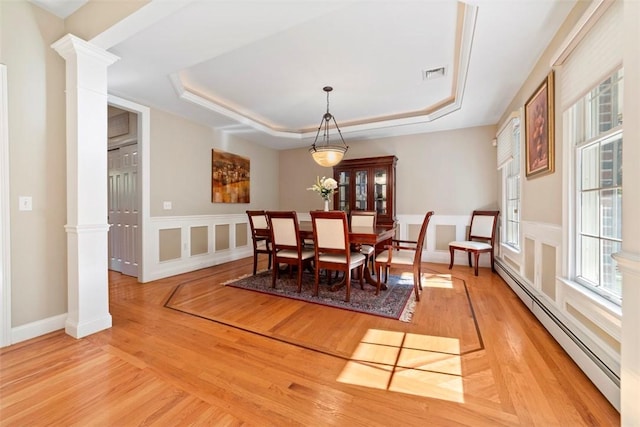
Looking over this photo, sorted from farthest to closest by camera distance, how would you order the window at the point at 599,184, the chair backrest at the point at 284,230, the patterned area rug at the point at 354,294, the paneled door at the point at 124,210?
the paneled door at the point at 124,210 → the chair backrest at the point at 284,230 → the patterned area rug at the point at 354,294 → the window at the point at 599,184

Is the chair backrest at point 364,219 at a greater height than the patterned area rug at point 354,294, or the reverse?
the chair backrest at point 364,219

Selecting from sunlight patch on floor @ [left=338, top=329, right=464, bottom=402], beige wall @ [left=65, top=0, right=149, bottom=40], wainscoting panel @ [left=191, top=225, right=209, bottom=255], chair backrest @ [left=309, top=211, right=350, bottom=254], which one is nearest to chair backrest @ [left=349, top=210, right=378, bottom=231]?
chair backrest @ [left=309, top=211, right=350, bottom=254]

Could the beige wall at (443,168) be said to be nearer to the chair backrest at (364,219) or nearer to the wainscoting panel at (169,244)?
the chair backrest at (364,219)

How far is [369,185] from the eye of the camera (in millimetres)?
4895

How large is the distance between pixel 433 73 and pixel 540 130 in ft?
4.07

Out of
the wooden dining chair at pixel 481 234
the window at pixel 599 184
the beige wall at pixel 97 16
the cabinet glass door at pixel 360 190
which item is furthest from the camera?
the cabinet glass door at pixel 360 190

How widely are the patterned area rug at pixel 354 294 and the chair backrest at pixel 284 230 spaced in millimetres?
516

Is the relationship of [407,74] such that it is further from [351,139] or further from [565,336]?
[565,336]

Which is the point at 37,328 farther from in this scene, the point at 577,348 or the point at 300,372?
the point at 577,348

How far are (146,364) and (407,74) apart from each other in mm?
3543

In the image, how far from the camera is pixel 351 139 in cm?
530

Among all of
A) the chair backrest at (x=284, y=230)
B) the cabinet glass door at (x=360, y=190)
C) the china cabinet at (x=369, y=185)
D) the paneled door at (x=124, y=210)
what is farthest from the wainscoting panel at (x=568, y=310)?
the paneled door at (x=124, y=210)

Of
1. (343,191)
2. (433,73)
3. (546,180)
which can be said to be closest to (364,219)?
(343,191)

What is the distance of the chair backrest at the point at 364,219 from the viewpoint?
13.0 ft
